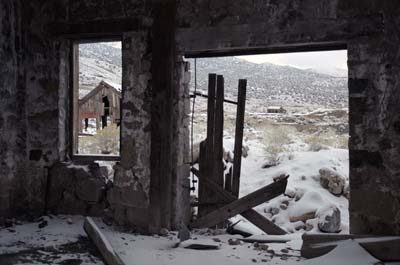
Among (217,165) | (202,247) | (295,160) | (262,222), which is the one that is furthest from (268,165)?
(202,247)

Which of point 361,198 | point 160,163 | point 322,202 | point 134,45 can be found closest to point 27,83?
point 134,45

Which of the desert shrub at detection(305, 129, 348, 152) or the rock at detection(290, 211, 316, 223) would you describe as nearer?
the rock at detection(290, 211, 316, 223)

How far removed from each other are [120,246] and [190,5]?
2751 millimetres

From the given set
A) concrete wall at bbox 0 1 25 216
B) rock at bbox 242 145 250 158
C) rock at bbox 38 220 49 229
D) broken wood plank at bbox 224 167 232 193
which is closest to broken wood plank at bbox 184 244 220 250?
broken wood plank at bbox 224 167 232 193

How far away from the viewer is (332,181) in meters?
7.87

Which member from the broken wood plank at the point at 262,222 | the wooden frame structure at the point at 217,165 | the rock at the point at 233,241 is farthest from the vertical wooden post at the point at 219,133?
the rock at the point at 233,241

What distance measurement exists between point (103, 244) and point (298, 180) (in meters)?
5.34

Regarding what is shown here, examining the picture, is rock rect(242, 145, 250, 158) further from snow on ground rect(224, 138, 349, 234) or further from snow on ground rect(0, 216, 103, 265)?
snow on ground rect(0, 216, 103, 265)

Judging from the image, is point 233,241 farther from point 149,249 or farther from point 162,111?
point 162,111

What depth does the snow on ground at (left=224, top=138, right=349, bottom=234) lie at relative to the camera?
6898 millimetres

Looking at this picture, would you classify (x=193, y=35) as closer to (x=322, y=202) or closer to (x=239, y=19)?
(x=239, y=19)

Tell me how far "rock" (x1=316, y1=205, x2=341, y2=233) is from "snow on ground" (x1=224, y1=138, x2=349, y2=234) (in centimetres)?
17

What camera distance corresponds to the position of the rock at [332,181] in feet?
25.5

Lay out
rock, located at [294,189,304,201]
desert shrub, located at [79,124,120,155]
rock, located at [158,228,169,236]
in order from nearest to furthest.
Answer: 1. rock, located at [158,228,169,236]
2. rock, located at [294,189,304,201]
3. desert shrub, located at [79,124,120,155]
